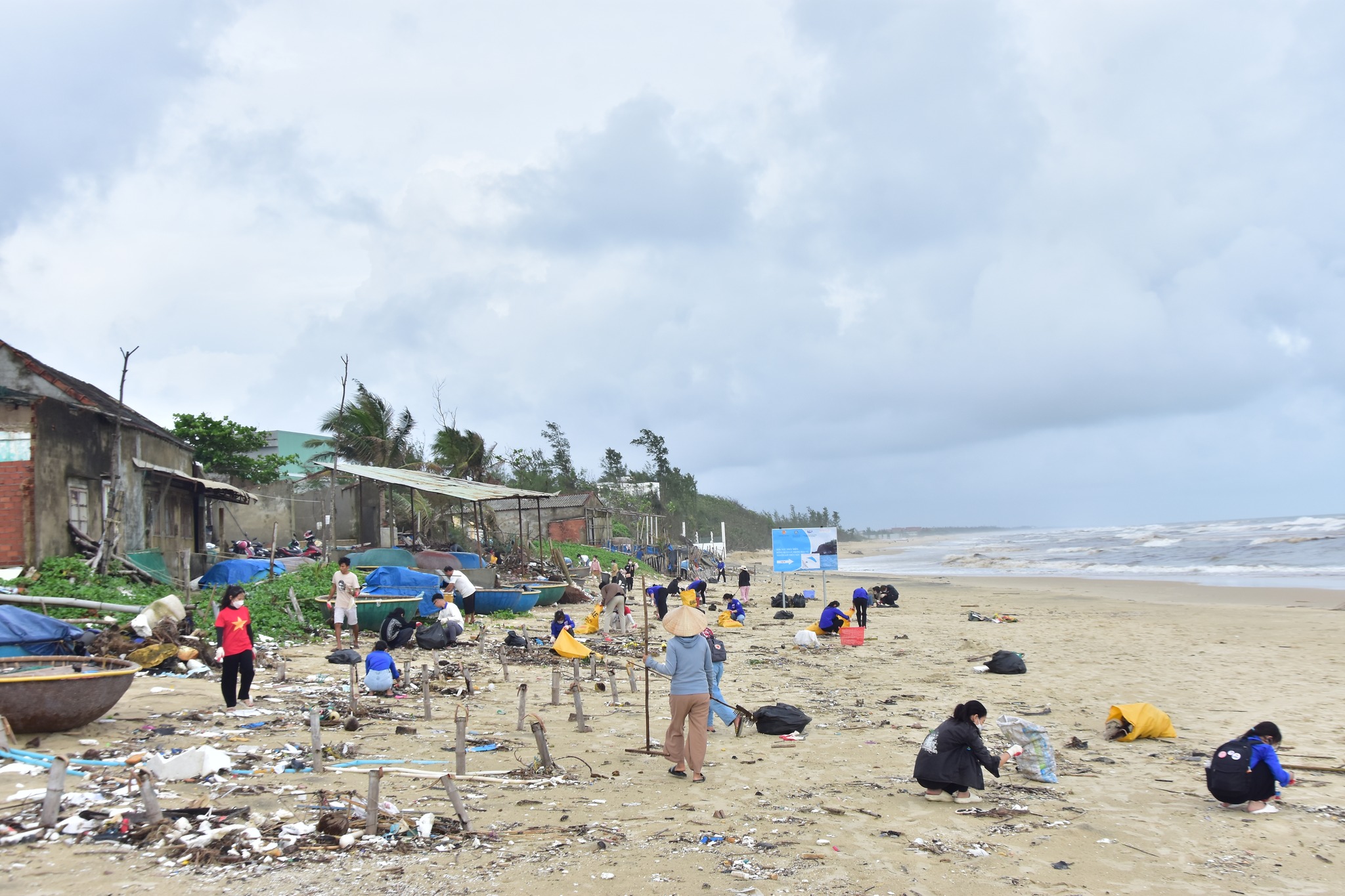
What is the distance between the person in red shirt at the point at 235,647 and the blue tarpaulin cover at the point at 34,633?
1.49 metres

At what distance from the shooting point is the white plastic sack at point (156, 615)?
11.6 meters

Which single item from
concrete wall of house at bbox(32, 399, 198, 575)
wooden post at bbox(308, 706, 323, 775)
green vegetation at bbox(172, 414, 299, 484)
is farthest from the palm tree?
wooden post at bbox(308, 706, 323, 775)

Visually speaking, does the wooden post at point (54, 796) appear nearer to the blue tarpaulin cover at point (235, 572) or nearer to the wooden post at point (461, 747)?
the wooden post at point (461, 747)

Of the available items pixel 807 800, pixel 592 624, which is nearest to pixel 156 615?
pixel 592 624

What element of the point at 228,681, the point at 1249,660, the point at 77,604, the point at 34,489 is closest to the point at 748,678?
the point at 228,681

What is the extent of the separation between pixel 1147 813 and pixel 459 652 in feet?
35.3

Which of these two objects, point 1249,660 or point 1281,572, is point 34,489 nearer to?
point 1249,660

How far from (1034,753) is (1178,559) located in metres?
42.6

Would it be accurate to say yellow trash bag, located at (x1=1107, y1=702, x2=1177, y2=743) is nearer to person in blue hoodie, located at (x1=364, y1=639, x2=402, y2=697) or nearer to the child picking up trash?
the child picking up trash

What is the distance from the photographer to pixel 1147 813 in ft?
22.5

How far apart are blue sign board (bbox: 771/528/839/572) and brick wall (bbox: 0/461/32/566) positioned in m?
15.9

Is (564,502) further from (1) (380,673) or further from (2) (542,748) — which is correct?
(2) (542,748)

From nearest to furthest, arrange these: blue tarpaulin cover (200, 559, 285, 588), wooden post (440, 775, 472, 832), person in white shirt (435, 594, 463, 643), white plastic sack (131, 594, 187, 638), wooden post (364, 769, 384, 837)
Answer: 1. wooden post (364, 769, 384, 837)
2. wooden post (440, 775, 472, 832)
3. white plastic sack (131, 594, 187, 638)
4. person in white shirt (435, 594, 463, 643)
5. blue tarpaulin cover (200, 559, 285, 588)

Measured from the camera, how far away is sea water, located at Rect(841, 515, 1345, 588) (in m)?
34.7
